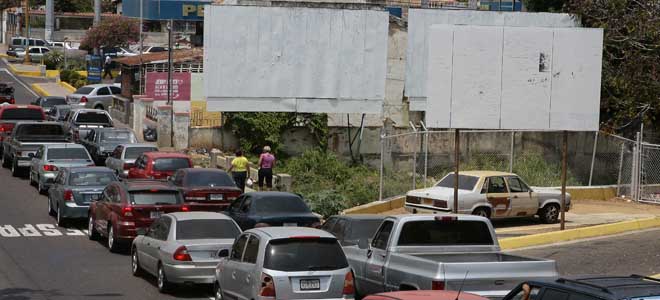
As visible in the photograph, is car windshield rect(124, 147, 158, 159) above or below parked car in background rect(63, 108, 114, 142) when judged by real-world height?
below

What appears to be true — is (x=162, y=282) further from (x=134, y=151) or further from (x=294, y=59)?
(x=294, y=59)

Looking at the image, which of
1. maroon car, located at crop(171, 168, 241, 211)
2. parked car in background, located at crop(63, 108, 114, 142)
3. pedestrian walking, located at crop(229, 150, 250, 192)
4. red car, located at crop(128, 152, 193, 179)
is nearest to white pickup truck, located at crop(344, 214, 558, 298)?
maroon car, located at crop(171, 168, 241, 211)

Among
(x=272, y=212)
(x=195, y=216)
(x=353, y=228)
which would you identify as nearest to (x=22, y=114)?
(x=272, y=212)

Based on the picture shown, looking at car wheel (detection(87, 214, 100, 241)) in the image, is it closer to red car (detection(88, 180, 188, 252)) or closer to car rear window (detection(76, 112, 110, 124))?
red car (detection(88, 180, 188, 252))

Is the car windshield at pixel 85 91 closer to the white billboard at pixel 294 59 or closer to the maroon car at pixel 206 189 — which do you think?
the white billboard at pixel 294 59

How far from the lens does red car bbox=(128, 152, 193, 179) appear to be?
29.3 meters

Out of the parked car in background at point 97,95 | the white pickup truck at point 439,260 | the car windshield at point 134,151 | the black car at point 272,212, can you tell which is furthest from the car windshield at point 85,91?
the white pickup truck at point 439,260

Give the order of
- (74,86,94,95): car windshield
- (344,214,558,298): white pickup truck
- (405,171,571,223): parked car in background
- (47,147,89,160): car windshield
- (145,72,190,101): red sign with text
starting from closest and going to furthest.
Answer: (344,214,558,298): white pickup truck
(405,171,571,223): parked car in background
(47,147,89,160): car windshield
(145,72,190,101): red sign with text
(74,86,94,95): car windshield

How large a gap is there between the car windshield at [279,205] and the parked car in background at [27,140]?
559 inches

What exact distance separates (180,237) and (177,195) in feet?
15.5

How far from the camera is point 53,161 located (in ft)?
99.7

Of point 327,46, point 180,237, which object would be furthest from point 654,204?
point 180,237

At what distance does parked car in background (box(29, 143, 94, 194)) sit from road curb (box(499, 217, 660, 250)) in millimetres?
13657

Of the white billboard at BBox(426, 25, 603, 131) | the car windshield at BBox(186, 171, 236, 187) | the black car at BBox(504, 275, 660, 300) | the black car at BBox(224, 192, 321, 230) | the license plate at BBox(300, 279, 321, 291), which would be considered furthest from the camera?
the car windshield at BBox(186, 171, 236, 187)
